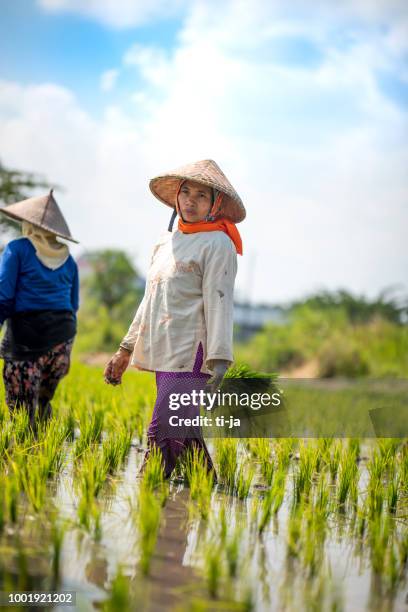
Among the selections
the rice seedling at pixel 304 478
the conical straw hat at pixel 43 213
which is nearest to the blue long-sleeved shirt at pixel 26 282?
the conical straw hat at pixel 43 213

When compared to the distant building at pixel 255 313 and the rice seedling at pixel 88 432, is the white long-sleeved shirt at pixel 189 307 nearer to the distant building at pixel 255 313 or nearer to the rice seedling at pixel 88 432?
the rice seedling at pixel 88 432

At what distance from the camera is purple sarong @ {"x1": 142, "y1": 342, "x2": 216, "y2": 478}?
11.2ft

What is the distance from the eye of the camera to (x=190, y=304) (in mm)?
3438

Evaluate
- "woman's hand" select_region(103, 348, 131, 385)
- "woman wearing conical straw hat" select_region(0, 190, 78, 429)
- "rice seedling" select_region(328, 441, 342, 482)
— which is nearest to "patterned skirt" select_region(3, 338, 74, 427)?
"woman wearing conical straw hat" select_region(0, 190, 78, 429)

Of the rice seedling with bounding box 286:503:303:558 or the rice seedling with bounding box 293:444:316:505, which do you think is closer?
the rice seedling with bounding box 286:503:303:558

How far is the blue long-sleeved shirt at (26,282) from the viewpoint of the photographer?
4211 mm

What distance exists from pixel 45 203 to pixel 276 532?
253 centimetres

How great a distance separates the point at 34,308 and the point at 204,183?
146 cm

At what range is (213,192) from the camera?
3568 mm

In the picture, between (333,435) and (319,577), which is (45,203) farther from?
(319,577)

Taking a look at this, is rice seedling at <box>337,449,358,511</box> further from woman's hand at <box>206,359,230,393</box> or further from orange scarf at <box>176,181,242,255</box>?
orange scarf at <box>176,181,242,255</box>

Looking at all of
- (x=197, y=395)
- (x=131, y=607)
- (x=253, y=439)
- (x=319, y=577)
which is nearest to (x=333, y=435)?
(x=253, y=439)

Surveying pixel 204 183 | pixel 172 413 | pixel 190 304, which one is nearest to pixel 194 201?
pixel 204 183

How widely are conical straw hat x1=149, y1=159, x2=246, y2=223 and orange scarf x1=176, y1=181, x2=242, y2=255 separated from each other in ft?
0.22
